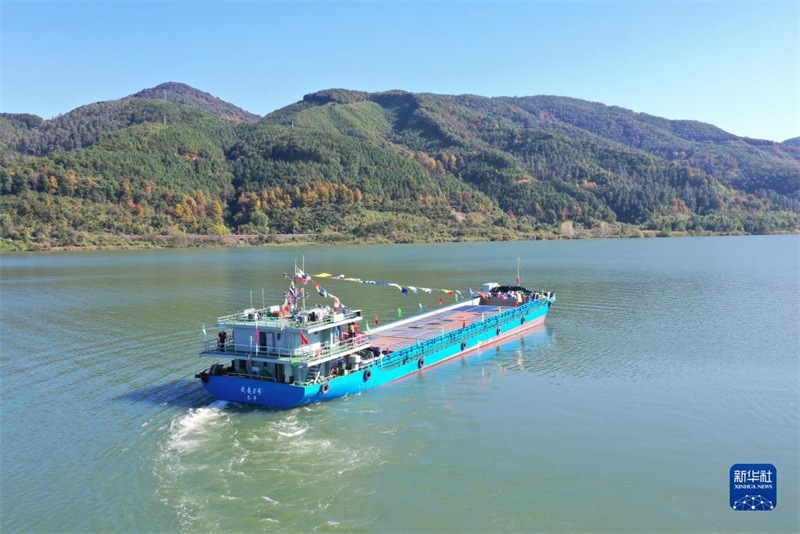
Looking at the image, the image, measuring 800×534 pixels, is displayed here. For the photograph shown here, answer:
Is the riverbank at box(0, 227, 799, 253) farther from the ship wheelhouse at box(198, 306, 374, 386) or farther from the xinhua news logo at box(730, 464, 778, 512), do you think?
the xinhua news logo at box(730, 464, 778, 512)

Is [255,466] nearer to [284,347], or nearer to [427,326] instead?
[284,347]

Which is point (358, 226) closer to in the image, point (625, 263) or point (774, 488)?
point (625, 263)

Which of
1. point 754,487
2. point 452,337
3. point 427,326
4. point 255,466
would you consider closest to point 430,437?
point 255,466

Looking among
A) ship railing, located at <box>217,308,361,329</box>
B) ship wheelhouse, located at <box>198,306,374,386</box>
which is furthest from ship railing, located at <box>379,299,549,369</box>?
ship railing, located at <box>217,308,361,329</box>

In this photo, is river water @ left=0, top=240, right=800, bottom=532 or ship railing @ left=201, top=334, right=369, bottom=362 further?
ship railing @ left=201, top=334, right=369, bottom=362

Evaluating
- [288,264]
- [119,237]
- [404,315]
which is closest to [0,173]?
[119,237]

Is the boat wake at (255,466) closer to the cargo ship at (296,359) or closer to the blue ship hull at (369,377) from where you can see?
the blue ship hull at (369,377)
